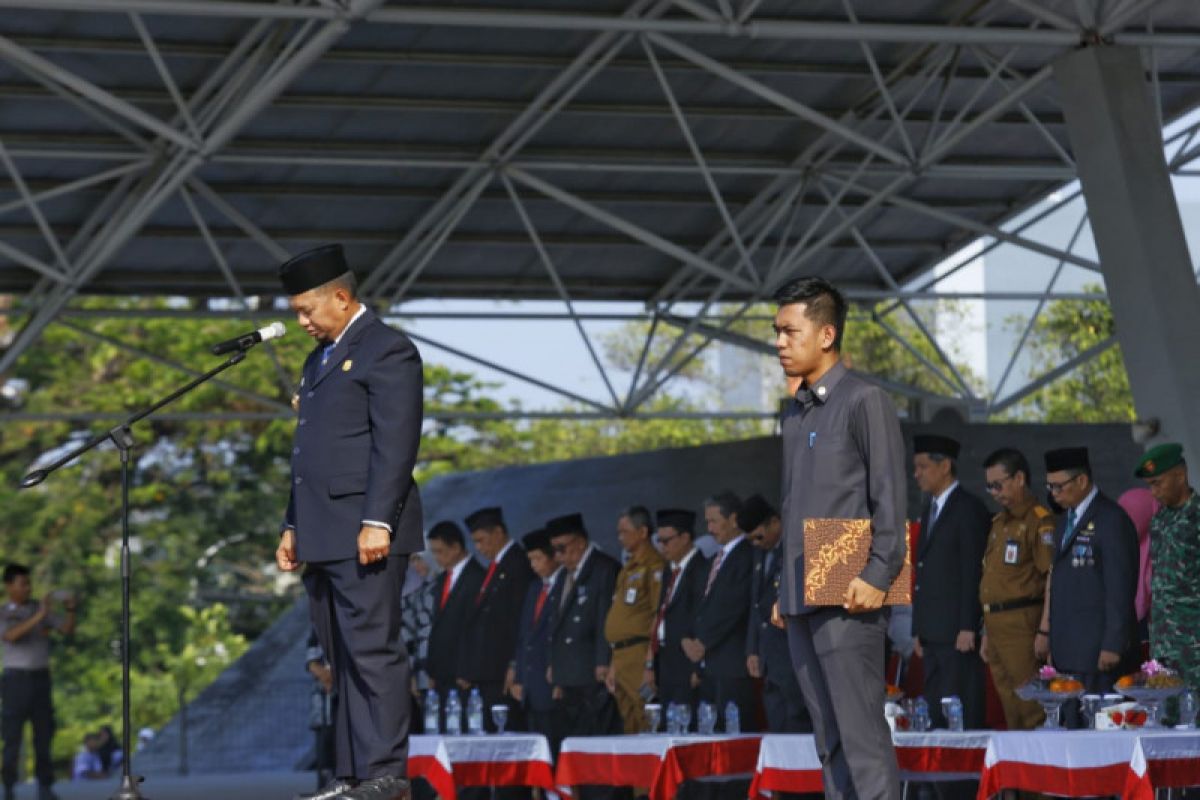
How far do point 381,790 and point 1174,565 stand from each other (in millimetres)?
3318

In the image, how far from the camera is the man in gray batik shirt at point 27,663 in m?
11.4

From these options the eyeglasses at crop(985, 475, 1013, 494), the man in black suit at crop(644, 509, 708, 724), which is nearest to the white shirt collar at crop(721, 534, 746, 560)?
the man in black suit at crop(644, 509, 708, 724)

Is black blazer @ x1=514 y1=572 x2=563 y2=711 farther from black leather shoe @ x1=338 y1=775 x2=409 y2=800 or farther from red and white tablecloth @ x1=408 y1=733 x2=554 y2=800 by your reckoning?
black leather shoe @ x1=338 y1=775 x2=409 y2=800

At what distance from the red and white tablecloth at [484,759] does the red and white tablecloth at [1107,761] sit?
2176mm

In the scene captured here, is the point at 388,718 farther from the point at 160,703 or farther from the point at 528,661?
the point at 160,703

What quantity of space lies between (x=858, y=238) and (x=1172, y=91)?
98.4 inches

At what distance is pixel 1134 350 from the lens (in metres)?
9.56

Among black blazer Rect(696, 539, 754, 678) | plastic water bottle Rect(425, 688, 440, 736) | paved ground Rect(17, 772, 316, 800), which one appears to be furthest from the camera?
paved ground Rect(17, 772, 316, 800)

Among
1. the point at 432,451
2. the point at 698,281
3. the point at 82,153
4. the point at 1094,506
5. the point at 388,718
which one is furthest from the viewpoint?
the point at 432,451

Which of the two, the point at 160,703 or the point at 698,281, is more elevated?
the point at 698,281

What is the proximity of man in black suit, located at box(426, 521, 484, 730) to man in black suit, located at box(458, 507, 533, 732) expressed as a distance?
1.4 inches

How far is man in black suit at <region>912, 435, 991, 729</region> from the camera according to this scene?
7.75 metres

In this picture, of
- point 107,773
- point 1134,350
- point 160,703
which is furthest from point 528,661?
point 160,703

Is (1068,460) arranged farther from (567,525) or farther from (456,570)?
(456,570)
